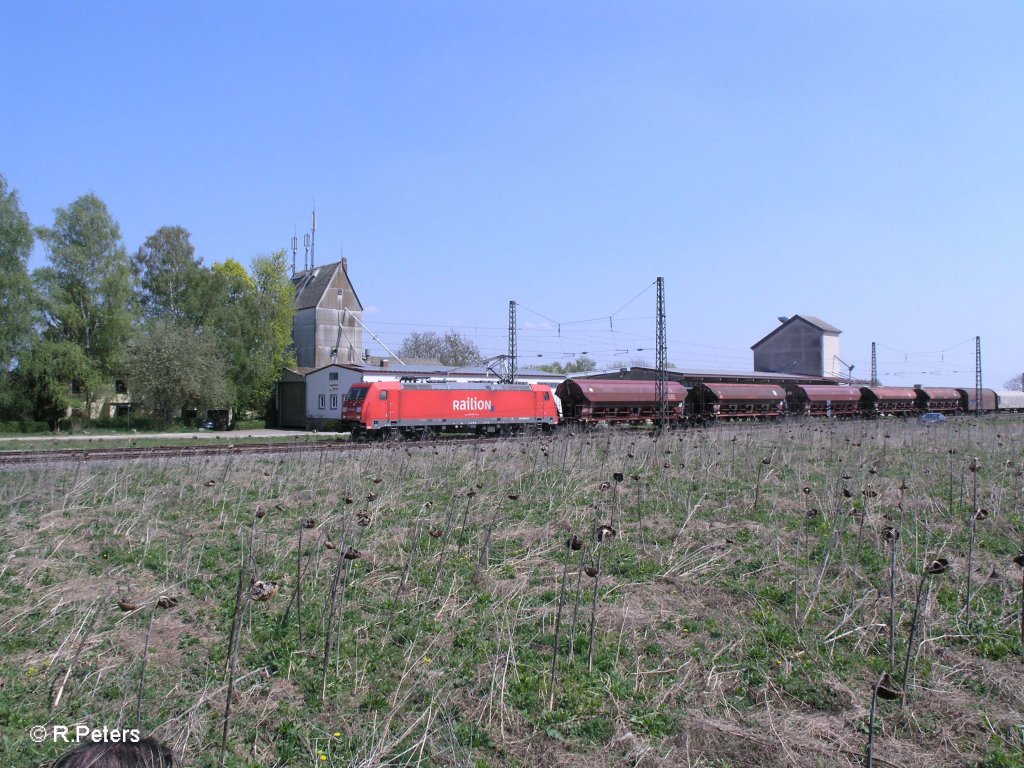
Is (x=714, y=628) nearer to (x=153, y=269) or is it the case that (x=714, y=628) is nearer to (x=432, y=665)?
(x=432, y=665)

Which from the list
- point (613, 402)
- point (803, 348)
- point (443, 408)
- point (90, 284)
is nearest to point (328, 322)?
point (90, 284)

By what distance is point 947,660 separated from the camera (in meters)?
5.75

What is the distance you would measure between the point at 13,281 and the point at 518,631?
141 ft

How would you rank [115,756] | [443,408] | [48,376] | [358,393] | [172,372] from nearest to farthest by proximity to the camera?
[115,756]
[358,393]
[443,408]
[48,376]
[172,372]

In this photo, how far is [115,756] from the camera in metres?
2.96

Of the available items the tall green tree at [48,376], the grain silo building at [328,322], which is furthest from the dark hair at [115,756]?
the grain silo building at [328,322]

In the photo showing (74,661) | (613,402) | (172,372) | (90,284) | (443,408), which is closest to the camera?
(74,661)

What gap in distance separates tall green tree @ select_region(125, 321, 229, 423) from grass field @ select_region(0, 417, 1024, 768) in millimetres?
33249

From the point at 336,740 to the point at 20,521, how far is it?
6.96 meters

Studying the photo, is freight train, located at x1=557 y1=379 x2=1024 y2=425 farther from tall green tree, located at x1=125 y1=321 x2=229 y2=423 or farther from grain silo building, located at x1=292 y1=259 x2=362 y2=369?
grain silo building, located at x1=292 y1=259 x2=362 y2=369

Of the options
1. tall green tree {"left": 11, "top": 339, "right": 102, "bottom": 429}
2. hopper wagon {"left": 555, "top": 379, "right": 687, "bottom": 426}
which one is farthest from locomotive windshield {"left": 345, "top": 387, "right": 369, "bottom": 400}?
tall green tree {"left": 11, "top": 339, "right": 102, "bottom": 429}

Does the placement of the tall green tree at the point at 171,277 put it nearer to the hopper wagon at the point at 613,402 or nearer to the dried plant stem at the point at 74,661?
the hopper wagon at the point at 613,402

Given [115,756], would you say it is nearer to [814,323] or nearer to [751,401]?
[751,401]

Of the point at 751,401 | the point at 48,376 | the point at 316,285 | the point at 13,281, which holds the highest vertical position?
the point at 316,285
